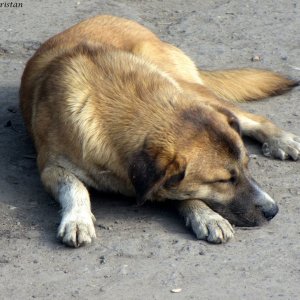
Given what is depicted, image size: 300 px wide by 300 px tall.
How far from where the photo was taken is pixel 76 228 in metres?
5.23

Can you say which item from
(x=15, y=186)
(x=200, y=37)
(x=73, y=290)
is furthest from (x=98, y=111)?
(x=200, y=37)

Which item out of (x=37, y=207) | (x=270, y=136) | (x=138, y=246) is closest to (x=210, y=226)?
(x=138, y=246)

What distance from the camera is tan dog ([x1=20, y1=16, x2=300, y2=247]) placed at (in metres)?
5.22

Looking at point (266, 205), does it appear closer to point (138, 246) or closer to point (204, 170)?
point (204, 170)

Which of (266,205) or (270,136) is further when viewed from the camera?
(270,136)

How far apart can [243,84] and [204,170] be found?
2.00 meters

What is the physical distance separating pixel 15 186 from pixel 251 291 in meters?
2.04

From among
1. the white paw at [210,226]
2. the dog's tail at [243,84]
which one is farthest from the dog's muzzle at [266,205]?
the dog's tail at [243,84]

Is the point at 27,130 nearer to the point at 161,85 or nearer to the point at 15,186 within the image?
the point at 15,186

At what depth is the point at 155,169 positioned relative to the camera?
5.12m

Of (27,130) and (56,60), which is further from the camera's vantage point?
(27,130)

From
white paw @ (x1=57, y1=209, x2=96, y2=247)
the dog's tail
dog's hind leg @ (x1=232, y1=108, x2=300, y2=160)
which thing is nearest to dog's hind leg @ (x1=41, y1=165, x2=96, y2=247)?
white paw @ (x1=57, y1=209, x2=96, y2=247)

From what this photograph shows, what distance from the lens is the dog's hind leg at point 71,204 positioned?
5188 millimetres

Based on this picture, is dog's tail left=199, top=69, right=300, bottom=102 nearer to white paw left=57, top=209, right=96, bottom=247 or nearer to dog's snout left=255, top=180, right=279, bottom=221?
dog's snout left=255, top=180, right=279, bottom=221
